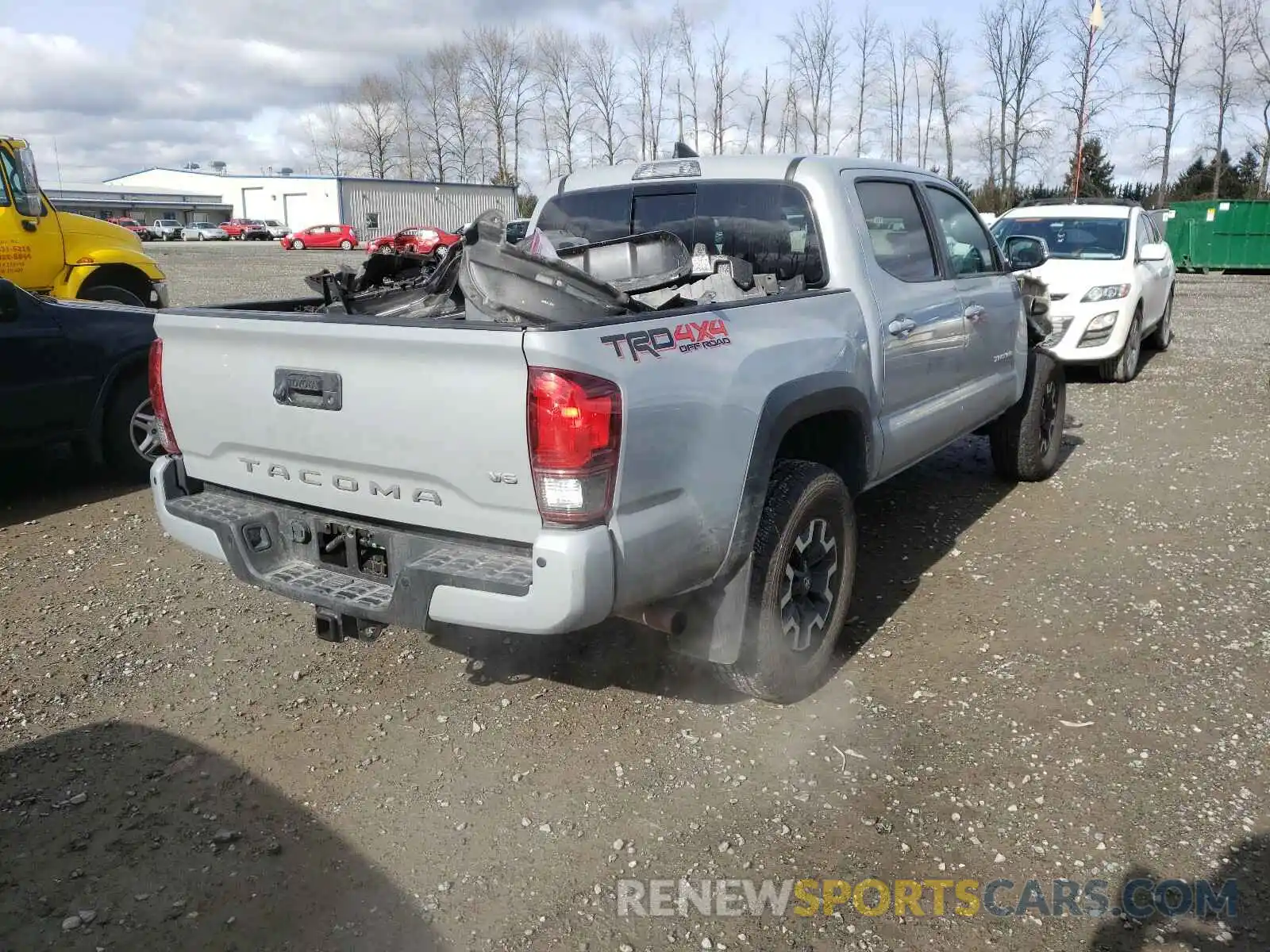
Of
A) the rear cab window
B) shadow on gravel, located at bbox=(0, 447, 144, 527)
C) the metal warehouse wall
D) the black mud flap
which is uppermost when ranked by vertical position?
the metal warehouse wall

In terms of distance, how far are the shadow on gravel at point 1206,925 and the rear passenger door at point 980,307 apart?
8.52 ft

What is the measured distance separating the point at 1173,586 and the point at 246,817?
4.17 metres

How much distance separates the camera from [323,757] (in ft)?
11.1

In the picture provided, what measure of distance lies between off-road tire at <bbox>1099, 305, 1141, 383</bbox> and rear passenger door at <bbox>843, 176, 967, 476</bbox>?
6.15 meters

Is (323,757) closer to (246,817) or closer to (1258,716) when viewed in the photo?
(246,817)

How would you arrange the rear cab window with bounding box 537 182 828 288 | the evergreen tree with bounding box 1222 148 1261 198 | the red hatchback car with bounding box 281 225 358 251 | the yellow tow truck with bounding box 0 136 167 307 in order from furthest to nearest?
the red hatchback car with bounding box 281 225 358 251 → the evergreen tree with bounding box 1222 148 1261 198 → the yellow tow truck with bounding box 0 136 167 307 → the rear cab window with bounding box 537 182 828 288

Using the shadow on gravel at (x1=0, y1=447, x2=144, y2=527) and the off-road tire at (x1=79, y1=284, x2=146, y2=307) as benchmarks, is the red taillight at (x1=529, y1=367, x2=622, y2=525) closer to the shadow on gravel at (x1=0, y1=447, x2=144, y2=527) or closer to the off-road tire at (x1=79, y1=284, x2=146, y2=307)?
the shadow on gravel at (x1=0, y1=447, x2=144, y2=527)

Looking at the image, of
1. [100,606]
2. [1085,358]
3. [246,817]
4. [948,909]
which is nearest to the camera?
[948,909]

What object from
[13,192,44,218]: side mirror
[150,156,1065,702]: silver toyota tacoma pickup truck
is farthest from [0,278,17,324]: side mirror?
[13,192,44,218]: side mirror

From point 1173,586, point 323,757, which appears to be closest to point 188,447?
point 323,757

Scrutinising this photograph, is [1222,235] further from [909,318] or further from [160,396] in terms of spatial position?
[160,396]

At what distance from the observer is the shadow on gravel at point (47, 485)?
6.10 metres

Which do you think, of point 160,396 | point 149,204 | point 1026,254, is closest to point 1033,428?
point 1026,254

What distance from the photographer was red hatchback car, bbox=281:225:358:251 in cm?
4903
